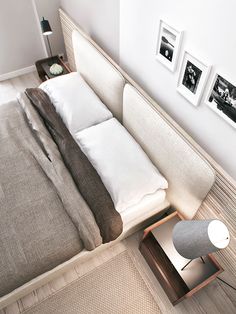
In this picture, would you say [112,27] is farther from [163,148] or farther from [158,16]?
[163,148]

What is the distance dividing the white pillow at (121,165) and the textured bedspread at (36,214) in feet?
0.71

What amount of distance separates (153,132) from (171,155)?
0.66 feet

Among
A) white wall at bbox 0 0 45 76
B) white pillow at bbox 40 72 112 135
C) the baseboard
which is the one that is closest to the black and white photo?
white pillow at bbox 40 72 112 135

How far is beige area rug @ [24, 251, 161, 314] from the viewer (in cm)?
173

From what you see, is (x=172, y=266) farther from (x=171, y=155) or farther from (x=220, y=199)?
(x=171, y=155)

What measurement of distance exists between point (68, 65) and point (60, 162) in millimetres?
1735

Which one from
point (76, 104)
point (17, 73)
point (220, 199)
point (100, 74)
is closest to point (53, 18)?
point (17, 73)

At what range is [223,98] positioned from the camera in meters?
1.21

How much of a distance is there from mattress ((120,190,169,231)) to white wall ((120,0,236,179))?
1.62 ft

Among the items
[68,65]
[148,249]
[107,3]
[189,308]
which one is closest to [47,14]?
[68,65]

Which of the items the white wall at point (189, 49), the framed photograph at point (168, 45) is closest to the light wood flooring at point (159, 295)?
the white wall at point (189, 49)

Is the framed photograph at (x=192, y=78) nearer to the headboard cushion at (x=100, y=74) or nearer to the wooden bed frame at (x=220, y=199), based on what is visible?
→ the wooden bed frame at (x=220, y=199)

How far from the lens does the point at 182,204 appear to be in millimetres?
1731

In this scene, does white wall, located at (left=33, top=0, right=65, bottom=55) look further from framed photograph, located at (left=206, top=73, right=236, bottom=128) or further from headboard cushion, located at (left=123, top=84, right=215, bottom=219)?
framed photograph, located at (left=206, top=73, right=236, bottom=128)
